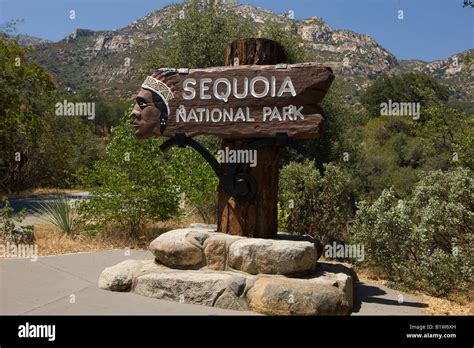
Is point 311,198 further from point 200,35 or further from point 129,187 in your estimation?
point 200,35

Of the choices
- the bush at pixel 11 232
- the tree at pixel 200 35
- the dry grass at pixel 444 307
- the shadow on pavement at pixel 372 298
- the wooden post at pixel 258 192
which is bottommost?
the dry grass at pixel 444 307

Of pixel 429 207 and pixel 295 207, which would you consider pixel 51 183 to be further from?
pixel 429 207

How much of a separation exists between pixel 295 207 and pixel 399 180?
9819 mm

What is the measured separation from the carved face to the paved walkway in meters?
2.20

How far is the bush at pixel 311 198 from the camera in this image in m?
9.80

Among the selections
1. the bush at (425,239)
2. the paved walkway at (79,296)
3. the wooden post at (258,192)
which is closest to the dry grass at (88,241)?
the paved walkway at (79,296)

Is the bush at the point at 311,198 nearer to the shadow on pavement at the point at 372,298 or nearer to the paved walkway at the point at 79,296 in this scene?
the paved walkway at the point at 79,296

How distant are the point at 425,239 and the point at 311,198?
9.51 feet

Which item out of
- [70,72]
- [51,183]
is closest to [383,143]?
[51,183]

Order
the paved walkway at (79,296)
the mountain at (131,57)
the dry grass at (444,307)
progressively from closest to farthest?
the paved walkway at (79,296) < the dry grass at (444,307) < the mountain at (131,57)

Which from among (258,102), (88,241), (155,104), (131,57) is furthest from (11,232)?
(131,57)

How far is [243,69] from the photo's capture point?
237 inches

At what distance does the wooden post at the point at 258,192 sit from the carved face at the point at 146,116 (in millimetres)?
1123

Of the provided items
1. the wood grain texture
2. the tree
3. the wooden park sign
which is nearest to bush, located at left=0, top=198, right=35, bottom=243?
the wooden park sign
